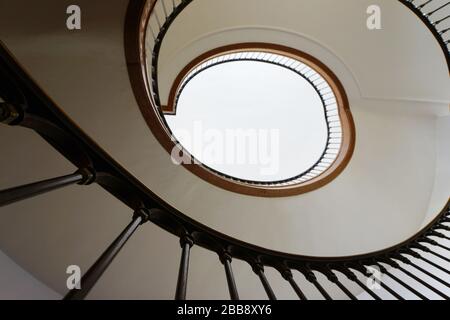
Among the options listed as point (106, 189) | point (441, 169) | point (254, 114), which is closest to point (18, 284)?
point (106, 189)

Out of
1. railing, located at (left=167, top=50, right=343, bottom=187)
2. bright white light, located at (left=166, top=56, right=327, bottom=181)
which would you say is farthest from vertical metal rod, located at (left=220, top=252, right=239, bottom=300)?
bright white light, located at (left=166, top=56, right=327, bottom=181)

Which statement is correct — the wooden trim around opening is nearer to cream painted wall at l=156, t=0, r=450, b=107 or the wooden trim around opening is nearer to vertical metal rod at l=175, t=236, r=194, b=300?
cream painted wall at l=156, t=0, r=450, b=107

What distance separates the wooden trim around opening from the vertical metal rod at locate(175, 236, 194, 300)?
1.59 metres

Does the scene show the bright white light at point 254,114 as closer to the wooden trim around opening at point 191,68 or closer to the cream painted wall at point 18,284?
the wooden trim around opening at point 191,68

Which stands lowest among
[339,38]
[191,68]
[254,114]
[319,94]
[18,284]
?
[18,284]

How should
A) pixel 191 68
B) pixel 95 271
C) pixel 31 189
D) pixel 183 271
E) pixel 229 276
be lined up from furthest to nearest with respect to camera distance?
pixel 191 68, pixel 229 276, pixel 183 271, pixel 95 271, pixel 31 189

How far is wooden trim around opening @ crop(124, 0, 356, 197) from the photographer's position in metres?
2.43

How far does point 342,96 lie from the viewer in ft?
16.5

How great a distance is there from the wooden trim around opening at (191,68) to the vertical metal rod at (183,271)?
1.59 metres

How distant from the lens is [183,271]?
1233 millimetres

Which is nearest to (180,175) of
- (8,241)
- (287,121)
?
(8,241)

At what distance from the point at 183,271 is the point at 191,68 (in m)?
5.27

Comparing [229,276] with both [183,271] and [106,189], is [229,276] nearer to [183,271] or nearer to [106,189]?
[183,271]

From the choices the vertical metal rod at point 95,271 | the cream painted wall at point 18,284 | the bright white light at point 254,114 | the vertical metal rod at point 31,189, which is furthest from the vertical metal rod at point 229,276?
the bright white light at point 254,114
